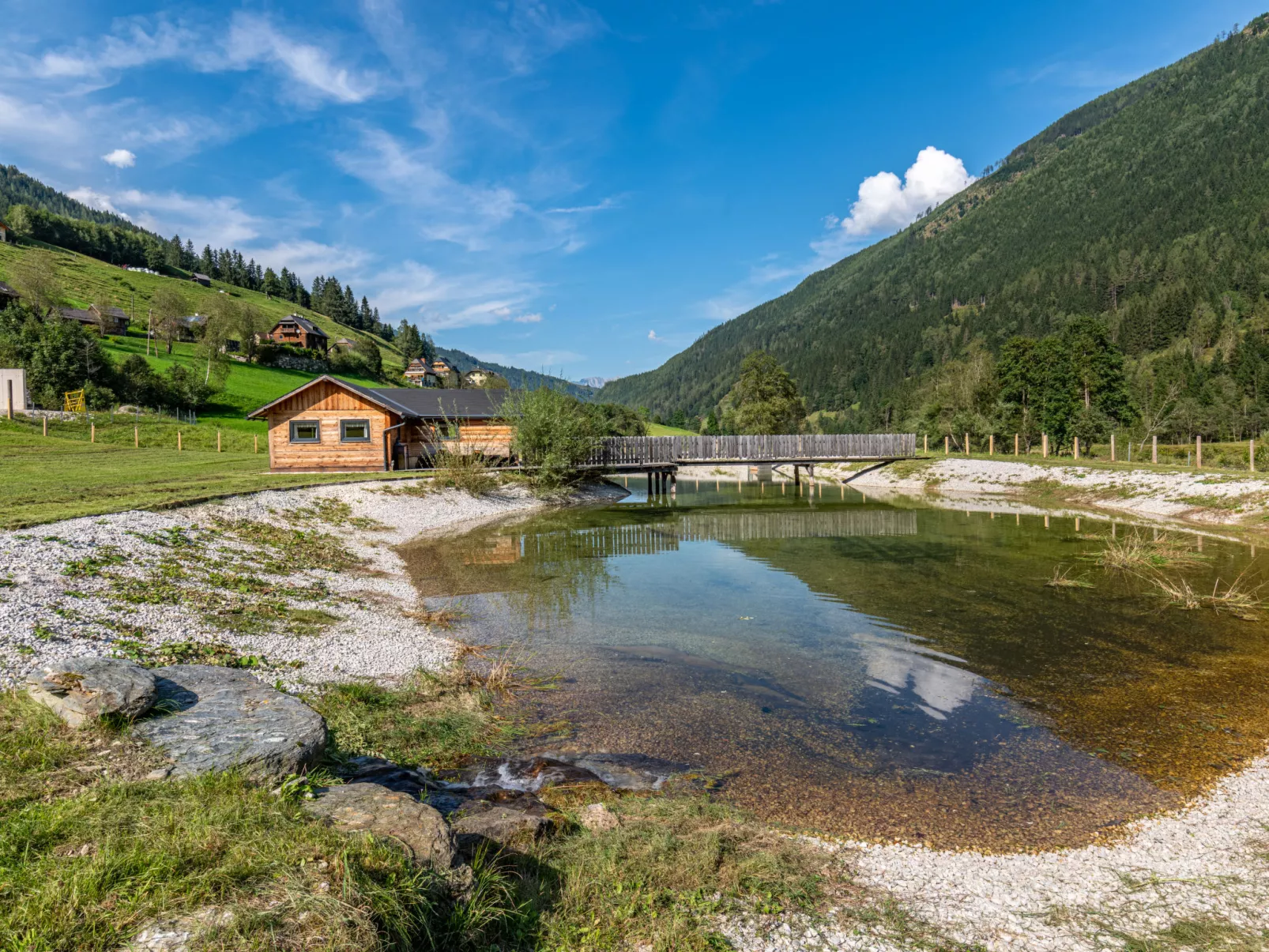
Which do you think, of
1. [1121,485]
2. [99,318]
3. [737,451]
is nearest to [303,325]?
[99,318]

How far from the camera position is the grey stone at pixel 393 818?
4.30 m

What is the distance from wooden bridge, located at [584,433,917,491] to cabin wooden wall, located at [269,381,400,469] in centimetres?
Answer: 1297

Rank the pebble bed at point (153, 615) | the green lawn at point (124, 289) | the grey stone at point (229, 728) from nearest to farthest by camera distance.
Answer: the grey stone at point (229, 728), the pebble bed at point (153, 615), the green lawn at point (124, 289)

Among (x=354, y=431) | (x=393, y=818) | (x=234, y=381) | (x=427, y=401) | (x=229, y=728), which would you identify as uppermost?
(x=234, y=381)

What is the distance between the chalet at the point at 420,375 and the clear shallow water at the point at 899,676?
361 feet

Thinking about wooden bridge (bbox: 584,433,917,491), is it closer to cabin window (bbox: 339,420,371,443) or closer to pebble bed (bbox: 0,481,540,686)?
cabin window (bbox: 339,420,371,443)

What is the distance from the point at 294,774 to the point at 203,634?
242 inches

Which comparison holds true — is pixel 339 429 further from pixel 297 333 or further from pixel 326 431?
pixel 297 333

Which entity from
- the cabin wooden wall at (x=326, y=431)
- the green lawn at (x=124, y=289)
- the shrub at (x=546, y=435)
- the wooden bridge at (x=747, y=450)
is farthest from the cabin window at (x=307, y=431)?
the green lawn at (x=124, y=289)

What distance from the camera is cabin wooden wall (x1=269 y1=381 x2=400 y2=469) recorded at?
3581cm

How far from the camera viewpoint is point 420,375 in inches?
4929

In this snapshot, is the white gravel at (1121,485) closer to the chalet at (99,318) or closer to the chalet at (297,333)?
the chalet at (99,318)

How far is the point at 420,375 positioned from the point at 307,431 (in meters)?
93.8

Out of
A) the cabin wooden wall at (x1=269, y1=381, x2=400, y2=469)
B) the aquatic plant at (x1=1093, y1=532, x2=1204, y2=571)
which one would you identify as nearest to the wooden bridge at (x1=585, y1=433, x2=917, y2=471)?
the cabin wooden wall at (x1=269, y1=381, x2=400, y2=469)
